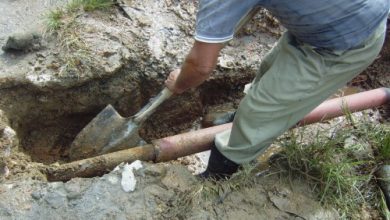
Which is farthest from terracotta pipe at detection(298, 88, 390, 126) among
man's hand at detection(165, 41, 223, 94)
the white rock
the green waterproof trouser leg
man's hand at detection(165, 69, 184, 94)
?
the white rock

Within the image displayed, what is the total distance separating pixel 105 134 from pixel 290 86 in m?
1.24

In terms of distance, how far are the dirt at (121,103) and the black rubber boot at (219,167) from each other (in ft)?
0.56

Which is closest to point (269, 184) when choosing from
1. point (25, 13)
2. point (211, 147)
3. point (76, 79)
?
point (211, 147)

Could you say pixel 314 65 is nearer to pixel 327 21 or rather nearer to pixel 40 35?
pixel 327 21

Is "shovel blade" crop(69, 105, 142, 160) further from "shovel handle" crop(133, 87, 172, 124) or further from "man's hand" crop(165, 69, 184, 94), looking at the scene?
"man's hand" crop(165, 69, 184, 94)

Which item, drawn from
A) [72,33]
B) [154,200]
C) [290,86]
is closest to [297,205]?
[290,86]

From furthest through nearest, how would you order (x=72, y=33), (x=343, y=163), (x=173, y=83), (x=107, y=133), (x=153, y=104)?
(x=72, y=33) → (x=107, y=133) → (x=153, y=104) → (x=343, y=163) → (x=173, y=83)

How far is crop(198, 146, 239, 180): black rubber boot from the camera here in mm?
2859

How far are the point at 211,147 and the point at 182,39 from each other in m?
0.88

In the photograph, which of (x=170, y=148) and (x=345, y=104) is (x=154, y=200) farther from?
(x=345, y=104)

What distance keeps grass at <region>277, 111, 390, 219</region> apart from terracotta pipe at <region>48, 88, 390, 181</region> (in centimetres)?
12

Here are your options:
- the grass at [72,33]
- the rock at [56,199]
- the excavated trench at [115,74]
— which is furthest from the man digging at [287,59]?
the rock at [56,199]

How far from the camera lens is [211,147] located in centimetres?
300

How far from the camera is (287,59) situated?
252cm
